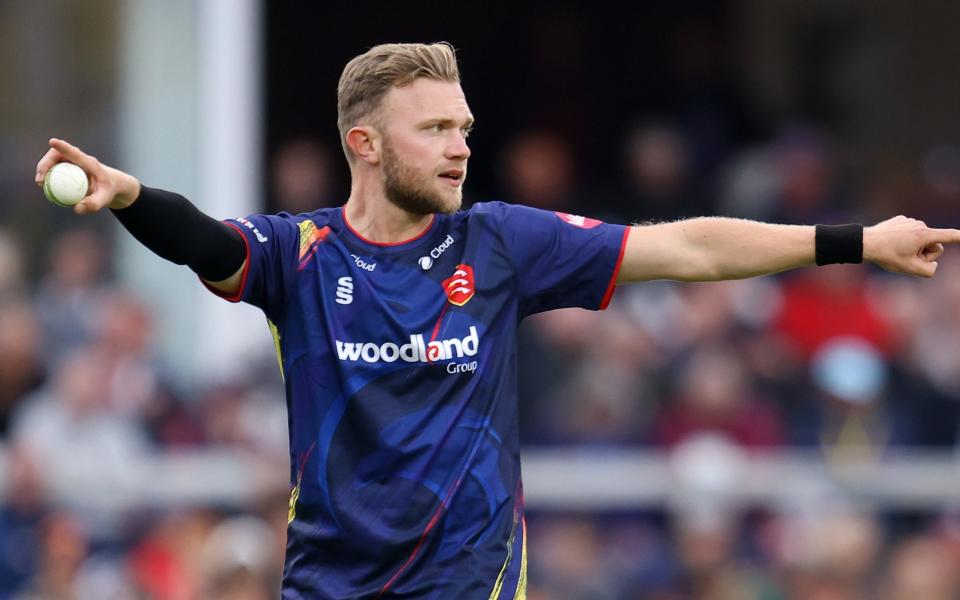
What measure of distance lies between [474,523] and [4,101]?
10674 mm

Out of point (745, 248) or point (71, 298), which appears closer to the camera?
point (745, 248)

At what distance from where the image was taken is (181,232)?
5172 millimetres

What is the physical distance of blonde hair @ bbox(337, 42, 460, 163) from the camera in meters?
5.39

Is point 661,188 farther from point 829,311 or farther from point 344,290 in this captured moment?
point 344,290

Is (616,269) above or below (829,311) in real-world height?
above

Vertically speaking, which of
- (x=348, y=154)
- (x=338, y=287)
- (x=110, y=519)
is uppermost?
(x=348, y=154)

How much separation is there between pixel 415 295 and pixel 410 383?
267mm

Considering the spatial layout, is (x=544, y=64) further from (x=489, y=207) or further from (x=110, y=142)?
(x=489, y=207)

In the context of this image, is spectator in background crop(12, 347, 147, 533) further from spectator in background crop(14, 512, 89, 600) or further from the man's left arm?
the man's left arm

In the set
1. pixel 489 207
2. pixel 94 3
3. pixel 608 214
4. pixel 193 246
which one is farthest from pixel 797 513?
pixel 94 3

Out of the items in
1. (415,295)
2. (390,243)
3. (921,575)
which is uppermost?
(390,243)

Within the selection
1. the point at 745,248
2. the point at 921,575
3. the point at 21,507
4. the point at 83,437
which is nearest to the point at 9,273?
the point at 83,437

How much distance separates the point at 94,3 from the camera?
46.8ft

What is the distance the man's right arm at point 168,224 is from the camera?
5004 mm
